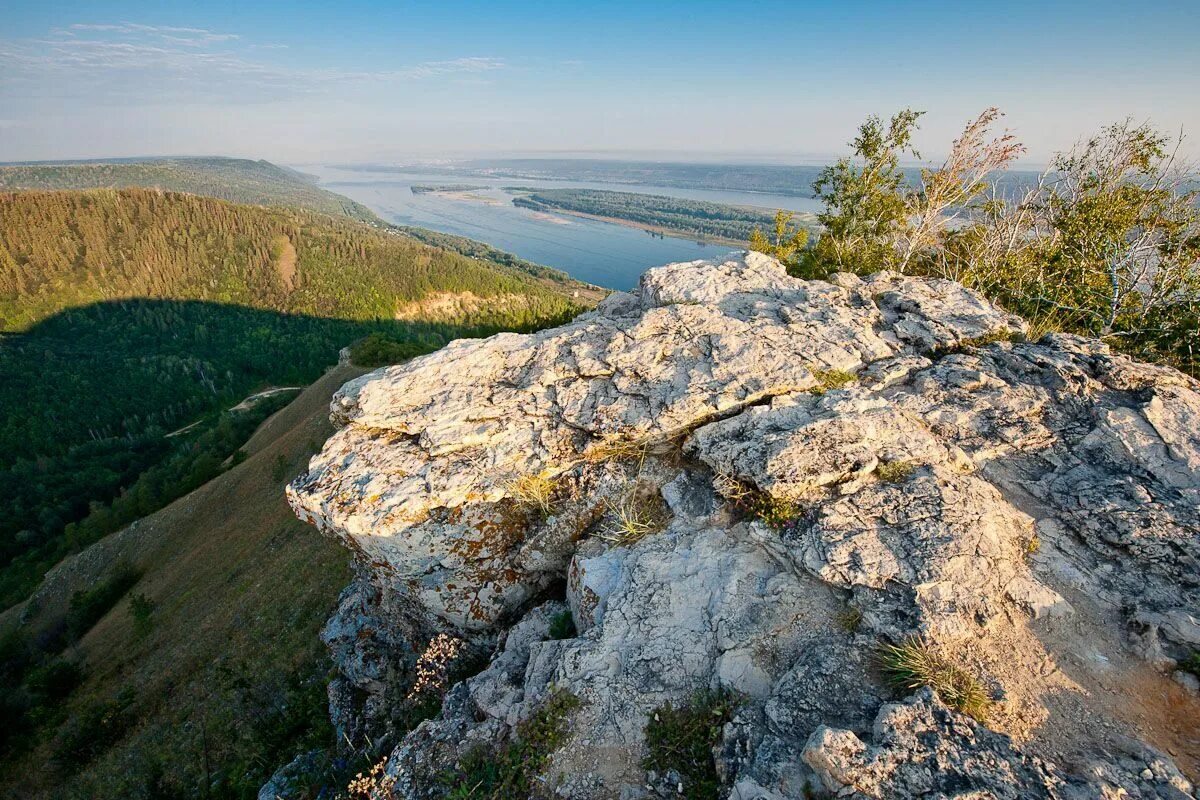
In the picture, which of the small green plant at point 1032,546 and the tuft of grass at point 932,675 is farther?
the small green plant at point 1032,546

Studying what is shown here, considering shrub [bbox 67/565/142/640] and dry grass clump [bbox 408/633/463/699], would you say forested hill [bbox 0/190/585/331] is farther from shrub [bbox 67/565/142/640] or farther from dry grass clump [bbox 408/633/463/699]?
dry grass clump [bbox 408/633/463/699]

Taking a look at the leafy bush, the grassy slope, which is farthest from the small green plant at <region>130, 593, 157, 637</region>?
the leafy bush

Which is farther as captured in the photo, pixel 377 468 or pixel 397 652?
pixel 397 652

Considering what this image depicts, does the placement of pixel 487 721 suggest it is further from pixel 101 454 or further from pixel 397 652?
pixel 101 454

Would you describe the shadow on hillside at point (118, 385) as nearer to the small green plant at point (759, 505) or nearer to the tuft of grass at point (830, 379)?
the tuft of grass at point (830, 379)

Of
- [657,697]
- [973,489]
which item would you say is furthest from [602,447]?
[973,489]

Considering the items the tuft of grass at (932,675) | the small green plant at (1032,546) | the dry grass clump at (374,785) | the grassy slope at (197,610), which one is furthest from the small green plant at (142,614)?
the small green plant at (1032,546)
